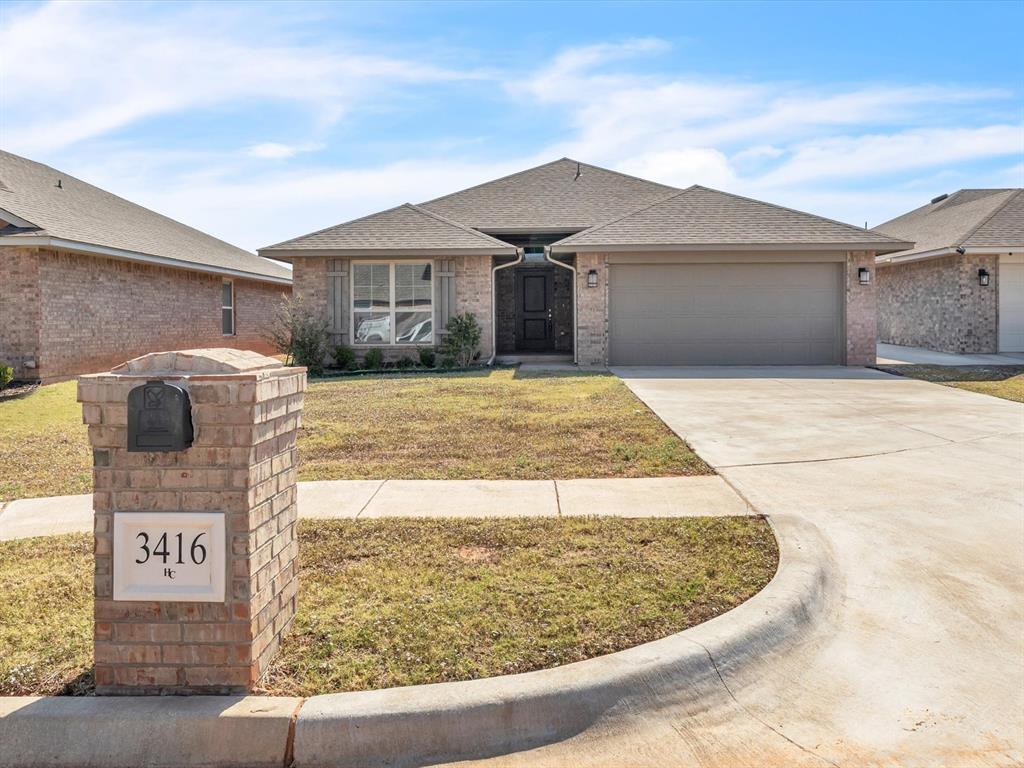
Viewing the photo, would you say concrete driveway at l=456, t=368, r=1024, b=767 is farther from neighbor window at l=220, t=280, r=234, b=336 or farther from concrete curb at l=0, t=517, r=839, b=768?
neighbor window at l=220, t=280, r=234, b=336

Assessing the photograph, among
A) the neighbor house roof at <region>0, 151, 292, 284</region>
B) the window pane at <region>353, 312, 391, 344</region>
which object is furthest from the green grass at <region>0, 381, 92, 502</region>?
the window pane at <region>353, 312, 391, 344</region>

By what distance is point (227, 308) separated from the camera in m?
22.1

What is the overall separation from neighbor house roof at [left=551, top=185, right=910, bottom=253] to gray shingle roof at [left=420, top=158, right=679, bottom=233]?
8.74ft

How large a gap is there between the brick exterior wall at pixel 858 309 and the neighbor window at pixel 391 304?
372 inches

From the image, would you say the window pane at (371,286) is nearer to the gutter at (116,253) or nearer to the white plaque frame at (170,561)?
the gutter at (116,253)

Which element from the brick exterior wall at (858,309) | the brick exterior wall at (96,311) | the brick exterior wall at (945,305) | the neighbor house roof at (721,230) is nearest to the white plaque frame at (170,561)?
the brick exterior wall at (96,311)

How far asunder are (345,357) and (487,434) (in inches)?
355

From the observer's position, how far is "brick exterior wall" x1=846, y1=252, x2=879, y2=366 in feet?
54.7

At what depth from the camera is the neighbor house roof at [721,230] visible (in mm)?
16203

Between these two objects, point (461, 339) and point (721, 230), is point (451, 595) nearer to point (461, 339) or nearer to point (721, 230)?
point (461, 339)

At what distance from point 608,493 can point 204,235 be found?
22.9 metres

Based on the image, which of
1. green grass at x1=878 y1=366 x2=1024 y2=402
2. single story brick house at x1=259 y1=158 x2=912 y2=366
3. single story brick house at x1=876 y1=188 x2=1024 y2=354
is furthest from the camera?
single story brick house at x1=876 y1=188 x2=1024 y2=354

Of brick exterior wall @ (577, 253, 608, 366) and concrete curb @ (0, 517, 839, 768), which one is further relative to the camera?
brick exterior wall @ (577, 253, 608, 366)

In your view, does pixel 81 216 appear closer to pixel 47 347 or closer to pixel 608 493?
pixel 47 347
